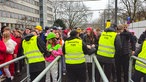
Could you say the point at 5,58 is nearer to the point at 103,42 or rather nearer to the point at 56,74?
the point at 56,74

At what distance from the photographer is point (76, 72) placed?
6406 mm

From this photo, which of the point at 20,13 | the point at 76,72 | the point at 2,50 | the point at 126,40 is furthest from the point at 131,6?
the point at 76,72

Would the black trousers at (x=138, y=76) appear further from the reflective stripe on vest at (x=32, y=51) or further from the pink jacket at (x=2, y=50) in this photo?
the pink jacket at (x=2, y=50)

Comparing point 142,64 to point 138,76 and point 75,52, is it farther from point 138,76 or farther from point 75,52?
point 75,52

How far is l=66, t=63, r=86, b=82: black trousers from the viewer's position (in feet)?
20.9

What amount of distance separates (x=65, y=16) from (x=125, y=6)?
23773mm

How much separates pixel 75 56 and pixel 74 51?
0.39 ft

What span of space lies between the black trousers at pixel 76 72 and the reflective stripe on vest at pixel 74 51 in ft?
0.30

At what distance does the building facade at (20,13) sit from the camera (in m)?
70.4

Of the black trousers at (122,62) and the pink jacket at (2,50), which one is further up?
the pink jacket at (2,50)

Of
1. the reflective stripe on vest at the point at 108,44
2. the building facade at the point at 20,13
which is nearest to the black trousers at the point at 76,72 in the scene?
the reflective stripe on vest at the point at 108,44

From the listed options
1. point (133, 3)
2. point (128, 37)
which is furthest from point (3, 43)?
point (133, 3)

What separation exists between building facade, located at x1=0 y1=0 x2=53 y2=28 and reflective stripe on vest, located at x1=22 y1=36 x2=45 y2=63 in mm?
53706

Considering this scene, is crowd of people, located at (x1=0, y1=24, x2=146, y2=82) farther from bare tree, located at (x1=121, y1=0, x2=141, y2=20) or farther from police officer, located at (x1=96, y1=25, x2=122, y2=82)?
bare tree, located at (x1=121, y1=0, x2=141, y2=20)
